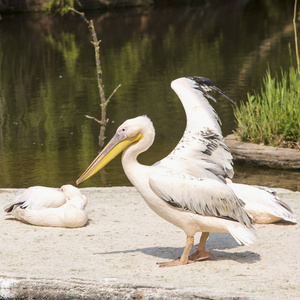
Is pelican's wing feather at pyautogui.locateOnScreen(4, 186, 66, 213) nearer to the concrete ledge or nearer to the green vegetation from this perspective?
the concrete ledge

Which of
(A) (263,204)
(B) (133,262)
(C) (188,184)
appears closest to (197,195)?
(C) (188,184)

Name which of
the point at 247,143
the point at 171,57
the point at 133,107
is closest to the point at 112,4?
the point at 171,57

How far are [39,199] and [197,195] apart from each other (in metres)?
1.78

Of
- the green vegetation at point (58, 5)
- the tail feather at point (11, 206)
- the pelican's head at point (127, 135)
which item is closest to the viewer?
the pelican's head at point (127, 135)

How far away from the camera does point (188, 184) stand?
4.08 metres

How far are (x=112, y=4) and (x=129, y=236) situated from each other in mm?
29065

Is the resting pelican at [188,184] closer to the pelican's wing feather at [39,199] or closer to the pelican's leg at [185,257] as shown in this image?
the pelican's leg at [185,257]

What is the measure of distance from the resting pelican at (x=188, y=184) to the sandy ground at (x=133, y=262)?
9.4 inches

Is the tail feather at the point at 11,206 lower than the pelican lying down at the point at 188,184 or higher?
lower

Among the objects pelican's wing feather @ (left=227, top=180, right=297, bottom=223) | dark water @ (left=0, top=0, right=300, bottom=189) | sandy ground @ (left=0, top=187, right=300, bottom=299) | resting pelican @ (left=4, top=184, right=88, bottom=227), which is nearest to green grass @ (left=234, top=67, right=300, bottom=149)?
dark water @ (left=0, top=0, right=300, bottom=189)

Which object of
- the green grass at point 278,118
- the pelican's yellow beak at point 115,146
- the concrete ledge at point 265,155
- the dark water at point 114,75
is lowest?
the dark water at point 114,75

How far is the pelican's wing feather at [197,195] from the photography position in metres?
4.04

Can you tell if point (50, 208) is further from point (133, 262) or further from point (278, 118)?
point (278, 118)

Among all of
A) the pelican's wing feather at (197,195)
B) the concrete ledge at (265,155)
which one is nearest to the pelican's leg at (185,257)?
the pelican's wing feather at (197,195)
